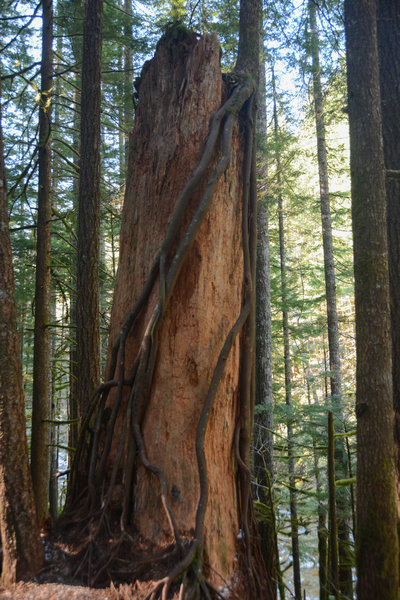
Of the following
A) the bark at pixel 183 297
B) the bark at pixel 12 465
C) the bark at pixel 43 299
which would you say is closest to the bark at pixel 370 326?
the bark at pixel 183 297

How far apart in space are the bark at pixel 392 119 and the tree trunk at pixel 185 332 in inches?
68.7

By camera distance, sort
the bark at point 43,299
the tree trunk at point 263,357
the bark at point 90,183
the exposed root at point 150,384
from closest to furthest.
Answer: the exposed root at point 150,384
the bark at point 90,183
the bark at point 43,299
the tree trunk at point 263,357

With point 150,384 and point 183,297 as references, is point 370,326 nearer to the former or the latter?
point 183,297

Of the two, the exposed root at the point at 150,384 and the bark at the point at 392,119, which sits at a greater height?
the bark at the point at 392,119

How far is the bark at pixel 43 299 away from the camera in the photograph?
5926mm

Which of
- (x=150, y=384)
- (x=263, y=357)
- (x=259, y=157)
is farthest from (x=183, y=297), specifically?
(x=259, y=157)

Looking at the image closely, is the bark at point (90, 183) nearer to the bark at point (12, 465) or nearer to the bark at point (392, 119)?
the bark at point (12, 465)

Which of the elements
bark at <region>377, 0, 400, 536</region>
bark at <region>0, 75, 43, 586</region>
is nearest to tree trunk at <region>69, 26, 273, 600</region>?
bark at <region>0, 75, 43, 586</region>

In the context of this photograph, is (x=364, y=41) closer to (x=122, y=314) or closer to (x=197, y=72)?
(x=197, y=72)

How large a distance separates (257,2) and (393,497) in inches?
194

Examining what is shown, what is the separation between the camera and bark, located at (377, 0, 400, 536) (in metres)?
4.07

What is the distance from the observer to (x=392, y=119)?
14.0 ft

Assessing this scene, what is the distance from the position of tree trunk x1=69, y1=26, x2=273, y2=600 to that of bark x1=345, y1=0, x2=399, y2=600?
97cm

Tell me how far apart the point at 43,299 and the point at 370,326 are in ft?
16.0
